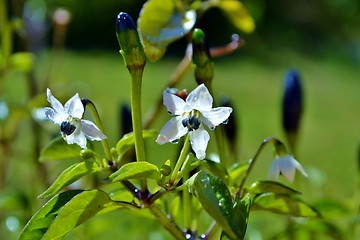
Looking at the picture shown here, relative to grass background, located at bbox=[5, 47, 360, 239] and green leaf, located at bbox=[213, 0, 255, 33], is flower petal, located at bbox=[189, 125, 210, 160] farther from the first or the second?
grass background, located at bbox=[5, 47, 360, 239]

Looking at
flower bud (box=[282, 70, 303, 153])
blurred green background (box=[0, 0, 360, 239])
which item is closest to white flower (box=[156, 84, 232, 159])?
flower bud (box=[282, 70, 303, 153])

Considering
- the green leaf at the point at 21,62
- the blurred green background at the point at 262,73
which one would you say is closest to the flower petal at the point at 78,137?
the green leaf at the point at 21,62

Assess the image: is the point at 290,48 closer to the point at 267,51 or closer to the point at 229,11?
the point at 267,51

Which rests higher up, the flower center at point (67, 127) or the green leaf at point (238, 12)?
the flower center at point (67, 127)

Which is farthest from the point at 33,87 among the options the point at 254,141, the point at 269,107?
the point at 269,107

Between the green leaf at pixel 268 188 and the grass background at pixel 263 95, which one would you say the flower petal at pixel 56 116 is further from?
the grass background at pixel 263 95

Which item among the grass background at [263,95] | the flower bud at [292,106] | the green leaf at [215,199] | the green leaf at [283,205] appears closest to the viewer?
the green leaf at [215,199]

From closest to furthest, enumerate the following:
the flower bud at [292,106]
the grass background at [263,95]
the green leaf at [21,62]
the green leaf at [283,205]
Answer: the green leaf at [283,205]
the flower bud at [292,106]
the green leaf at [21,62]
the grass background at [263,95]
